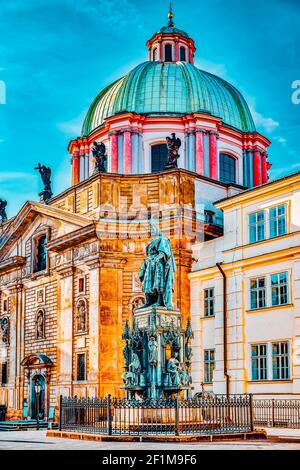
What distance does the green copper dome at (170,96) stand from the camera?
48.6 m

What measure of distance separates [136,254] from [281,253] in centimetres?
1100

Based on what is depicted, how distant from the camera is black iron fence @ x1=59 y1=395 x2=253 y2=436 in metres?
21.5

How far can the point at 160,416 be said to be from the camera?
72.5 feet

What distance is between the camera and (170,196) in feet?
133

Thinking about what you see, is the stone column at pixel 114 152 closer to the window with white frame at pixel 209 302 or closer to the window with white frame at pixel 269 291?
the window with white frame at pixel 209 302

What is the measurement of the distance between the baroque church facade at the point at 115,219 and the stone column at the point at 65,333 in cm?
6

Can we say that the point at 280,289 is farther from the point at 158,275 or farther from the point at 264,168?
the point at 264,168

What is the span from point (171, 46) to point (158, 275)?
1302 inches

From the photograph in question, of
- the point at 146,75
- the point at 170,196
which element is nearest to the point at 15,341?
the point at 170,196

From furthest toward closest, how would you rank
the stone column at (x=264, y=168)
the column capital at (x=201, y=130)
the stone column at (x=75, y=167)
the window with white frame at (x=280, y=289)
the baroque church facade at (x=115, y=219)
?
the stone column at (x=75, y=167)
the stone column at (x=264, y=168)
the column capital at (x=201, y=130)
the baroque church facade at (x=115, y=219)
the window with white frame at (x=280, y=289)

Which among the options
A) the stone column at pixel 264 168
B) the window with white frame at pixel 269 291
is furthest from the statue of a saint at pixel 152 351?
the stone column at pixel 264 168

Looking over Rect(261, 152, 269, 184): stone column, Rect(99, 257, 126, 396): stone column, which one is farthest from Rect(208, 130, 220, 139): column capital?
Rect(99, 257, 126, 396): stone column

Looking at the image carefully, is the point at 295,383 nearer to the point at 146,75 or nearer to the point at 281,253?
the point at 281,253

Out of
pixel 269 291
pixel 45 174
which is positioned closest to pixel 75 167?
pixel 45 174
